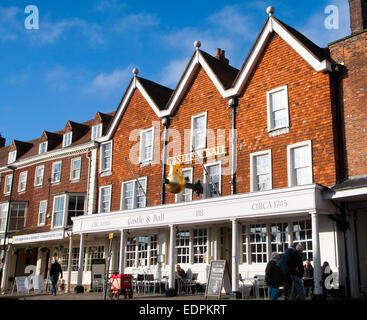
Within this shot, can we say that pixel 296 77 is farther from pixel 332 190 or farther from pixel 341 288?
Result: pixel 341 288

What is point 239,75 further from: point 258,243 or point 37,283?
point 37,283

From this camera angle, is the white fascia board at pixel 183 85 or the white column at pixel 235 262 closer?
the white column at pixel 235 262

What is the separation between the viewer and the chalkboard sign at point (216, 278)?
52.1 feet

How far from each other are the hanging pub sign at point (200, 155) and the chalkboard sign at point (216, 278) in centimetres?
571

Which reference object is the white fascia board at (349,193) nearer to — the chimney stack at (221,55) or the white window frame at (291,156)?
the white window frame at (291,156)

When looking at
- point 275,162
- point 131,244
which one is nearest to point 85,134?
point 131,244

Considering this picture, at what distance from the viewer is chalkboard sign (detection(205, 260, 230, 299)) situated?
1589 centimetres

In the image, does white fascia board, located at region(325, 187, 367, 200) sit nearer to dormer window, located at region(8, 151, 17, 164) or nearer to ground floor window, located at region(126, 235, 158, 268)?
ground floor window, located at region(126, 235, 158, 268)

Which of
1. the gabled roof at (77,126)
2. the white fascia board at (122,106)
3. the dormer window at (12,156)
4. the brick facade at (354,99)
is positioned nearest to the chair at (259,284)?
the brick facade at (354,99)

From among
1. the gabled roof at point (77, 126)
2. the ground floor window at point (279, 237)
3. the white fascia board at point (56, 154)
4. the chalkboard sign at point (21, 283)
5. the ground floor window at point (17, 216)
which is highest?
the gabled roof at point (77, 126)

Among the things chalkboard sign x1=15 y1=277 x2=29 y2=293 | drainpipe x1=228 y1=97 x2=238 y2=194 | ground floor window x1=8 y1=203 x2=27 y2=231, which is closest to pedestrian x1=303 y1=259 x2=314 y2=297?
drainpipe x1=228 y1=97 x2=238 y2=194

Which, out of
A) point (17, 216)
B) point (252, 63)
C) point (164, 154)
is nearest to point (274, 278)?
point (252, 63)

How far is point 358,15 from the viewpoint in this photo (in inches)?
749

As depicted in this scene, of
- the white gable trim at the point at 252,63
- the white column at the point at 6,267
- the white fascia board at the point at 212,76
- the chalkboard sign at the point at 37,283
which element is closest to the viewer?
the white gable trim at the point at 252,63
